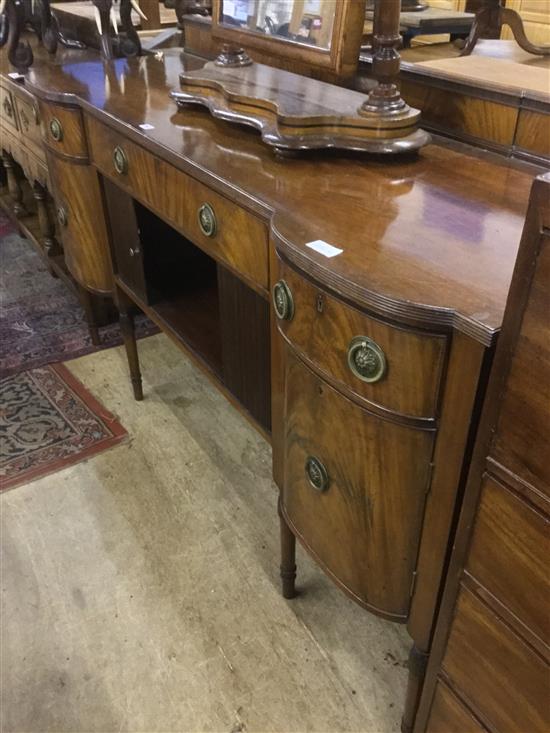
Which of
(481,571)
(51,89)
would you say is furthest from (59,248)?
(481,571)

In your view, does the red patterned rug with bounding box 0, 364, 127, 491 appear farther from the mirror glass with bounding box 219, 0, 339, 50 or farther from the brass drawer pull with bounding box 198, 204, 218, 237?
the mirror glass with bounding box 219, 0, 339, 50

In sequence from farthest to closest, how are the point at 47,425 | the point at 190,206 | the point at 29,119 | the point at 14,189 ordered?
1. the point at 14,189
2. the point at 29,119
3. the point at 47,425
4. the point at 190,206

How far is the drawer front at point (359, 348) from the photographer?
24.6 inches

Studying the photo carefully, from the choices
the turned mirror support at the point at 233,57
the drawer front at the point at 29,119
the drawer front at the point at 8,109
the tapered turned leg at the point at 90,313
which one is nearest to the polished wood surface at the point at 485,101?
the turned mirror support at the point at 233,57

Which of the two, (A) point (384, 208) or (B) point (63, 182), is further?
(B) point (63, 182)

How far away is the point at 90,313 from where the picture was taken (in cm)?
191

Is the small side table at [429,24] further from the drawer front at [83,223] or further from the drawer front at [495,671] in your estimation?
the drawer front at [495,671]

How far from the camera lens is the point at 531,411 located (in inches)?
21.2

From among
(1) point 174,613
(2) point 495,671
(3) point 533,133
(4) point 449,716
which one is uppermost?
(3) point 533,133

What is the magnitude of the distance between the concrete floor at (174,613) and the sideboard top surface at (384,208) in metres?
0.74

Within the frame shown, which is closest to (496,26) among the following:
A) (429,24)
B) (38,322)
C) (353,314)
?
(429,24)

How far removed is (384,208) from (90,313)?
1306 millimetres

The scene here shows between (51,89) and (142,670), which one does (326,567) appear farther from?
(51,89)

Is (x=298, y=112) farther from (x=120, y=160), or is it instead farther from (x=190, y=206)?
(x=120, y=160)
